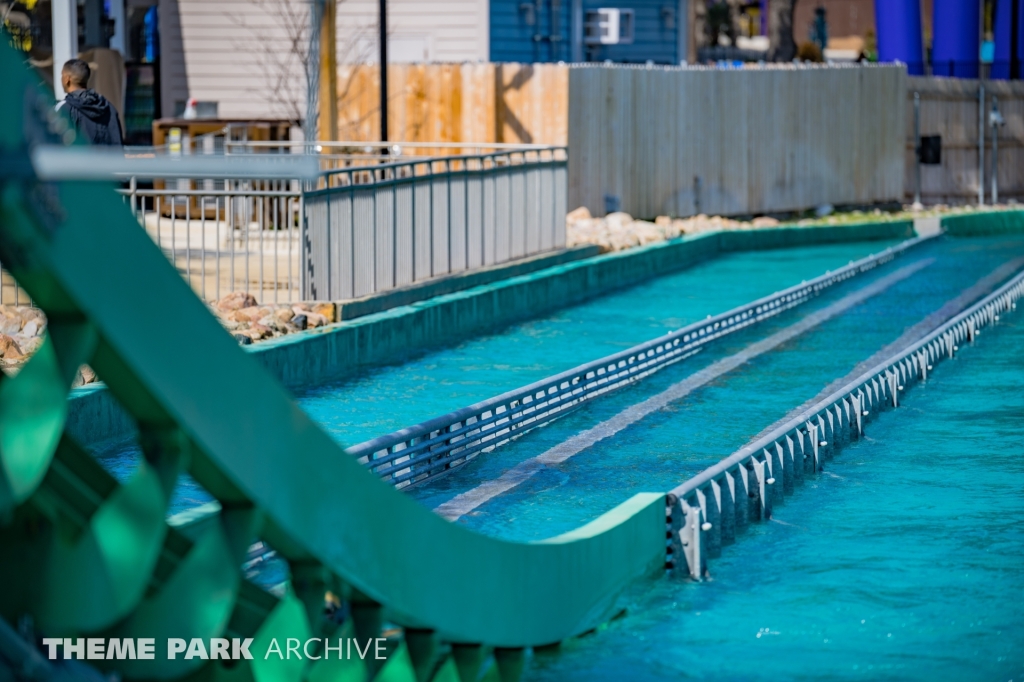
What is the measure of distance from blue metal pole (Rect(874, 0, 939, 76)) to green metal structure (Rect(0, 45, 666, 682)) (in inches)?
1108

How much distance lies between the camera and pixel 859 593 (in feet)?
19.3

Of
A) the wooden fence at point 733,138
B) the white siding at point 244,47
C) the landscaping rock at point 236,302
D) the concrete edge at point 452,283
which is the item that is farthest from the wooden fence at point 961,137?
the landscaping rock at point 236,302

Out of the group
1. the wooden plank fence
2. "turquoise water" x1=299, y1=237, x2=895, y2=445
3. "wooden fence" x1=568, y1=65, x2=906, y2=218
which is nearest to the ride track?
"turquoise water" x1=299, y1=237, x2=895, y2=445

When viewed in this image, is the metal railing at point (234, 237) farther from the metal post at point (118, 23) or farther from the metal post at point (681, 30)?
the metal post at point (681, 30)

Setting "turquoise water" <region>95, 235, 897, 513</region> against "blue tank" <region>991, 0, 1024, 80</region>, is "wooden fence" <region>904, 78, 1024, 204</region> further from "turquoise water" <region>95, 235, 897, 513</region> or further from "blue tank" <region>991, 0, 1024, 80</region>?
"turquoise water" <region>95, 235, 897, 513</region>

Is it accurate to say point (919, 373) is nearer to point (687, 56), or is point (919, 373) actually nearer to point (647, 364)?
point (647, 364)

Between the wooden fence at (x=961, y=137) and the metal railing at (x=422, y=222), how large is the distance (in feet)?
37.5

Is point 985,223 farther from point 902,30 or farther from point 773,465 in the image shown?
point 773,465

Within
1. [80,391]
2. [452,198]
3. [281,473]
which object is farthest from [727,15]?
[281,473]

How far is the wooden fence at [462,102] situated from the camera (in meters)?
19.4

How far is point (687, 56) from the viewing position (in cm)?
2931

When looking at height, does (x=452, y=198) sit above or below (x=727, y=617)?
above

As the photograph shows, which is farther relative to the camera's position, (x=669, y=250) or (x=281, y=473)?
(x=669, y=250)

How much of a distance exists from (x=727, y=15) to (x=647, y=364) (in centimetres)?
5202
